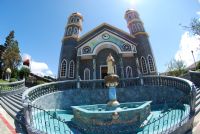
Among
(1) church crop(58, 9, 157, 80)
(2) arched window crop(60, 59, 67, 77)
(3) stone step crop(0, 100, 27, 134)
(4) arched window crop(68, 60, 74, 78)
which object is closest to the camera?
(3) stone step crop(0, 100, 27, 134)

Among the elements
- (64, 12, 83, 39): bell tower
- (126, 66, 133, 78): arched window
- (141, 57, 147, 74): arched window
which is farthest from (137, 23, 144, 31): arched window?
(64, 12, 83, 39): bell tower

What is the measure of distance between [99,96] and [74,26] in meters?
16.7

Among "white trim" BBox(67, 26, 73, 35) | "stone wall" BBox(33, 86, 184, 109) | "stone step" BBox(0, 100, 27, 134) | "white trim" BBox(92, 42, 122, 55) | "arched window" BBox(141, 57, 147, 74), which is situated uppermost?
"white trim" BBox(67, 26, 73, 35)

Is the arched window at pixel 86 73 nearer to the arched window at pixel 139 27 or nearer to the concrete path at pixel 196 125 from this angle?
the arched window at pixel 139 27

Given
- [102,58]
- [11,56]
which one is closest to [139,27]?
[102,58]

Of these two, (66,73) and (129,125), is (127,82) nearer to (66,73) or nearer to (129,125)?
(129,125)

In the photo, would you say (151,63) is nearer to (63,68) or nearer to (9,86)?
(63,68)

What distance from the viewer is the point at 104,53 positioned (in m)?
28.2

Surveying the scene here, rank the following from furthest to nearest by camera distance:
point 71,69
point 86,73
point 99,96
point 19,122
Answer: point 71,69
point 86,73
point 99,96
point 19,122

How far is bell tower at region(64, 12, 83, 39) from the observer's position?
3088 cm

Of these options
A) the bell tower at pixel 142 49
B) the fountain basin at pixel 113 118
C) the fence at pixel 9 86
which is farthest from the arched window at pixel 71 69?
the fountain basin at pixel 113 118

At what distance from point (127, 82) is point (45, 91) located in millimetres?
7615

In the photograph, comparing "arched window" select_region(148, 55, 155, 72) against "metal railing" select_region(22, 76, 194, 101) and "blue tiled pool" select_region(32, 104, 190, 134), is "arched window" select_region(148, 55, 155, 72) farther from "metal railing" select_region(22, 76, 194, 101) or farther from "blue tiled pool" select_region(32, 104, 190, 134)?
"blue tiled pool" select_region(32, 104, 190, 134)

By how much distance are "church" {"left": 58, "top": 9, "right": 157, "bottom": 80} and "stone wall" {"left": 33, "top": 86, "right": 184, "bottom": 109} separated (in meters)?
8.49
